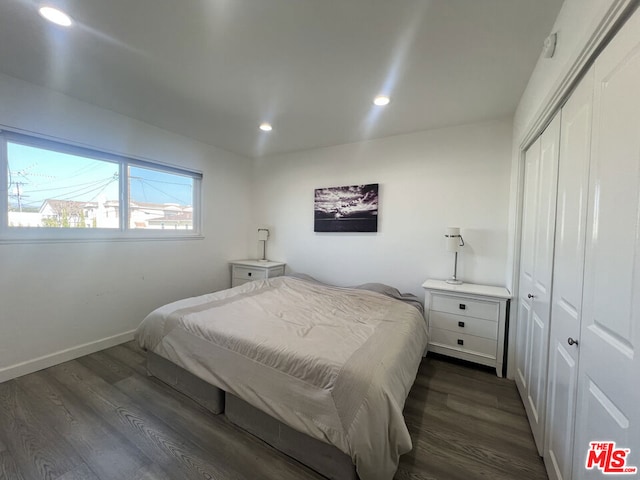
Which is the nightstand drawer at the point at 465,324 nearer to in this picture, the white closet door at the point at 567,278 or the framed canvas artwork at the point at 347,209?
the white closet door at the point at 567,278

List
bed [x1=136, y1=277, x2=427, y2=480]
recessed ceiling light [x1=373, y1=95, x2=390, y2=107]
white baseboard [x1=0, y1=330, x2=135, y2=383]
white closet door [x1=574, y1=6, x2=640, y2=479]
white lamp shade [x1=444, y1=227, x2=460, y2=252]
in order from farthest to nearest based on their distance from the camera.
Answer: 1. white lamp shade [x1=444, y1=227, x2=460, y2=252]
2. recessed ceiling light [x1=373, y1=95, x2=390, y2=107]
3. white baseboard [x1=0, y1=330, x2=135, y2=383]
4. bed [x1=136, y1=277, x2=427, y2=480]
5. white closet door [x1=574, y1=6, x2=640, y2=479]

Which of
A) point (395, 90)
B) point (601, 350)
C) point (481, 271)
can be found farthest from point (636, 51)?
point (481, 271)

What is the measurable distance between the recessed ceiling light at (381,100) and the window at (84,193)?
98.2 inches

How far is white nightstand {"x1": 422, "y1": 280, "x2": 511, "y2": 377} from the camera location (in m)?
2.27

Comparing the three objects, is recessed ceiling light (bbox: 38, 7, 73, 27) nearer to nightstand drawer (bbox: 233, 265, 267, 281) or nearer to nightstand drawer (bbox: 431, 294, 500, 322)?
nightstand drawer (bbox: 233, 265, 267, 281)

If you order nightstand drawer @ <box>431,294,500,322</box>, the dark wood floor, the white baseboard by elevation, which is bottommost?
the dark wood floor

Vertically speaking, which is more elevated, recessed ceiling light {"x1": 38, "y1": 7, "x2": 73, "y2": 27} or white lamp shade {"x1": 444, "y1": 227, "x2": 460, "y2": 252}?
recessed ceiling light {"x1": 38, "y1": 7, "x2": 73, "y2": 27}

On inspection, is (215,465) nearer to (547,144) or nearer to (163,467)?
(163,467)

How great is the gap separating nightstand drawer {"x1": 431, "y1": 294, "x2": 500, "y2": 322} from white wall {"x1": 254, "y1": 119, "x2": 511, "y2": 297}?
0.44 metres

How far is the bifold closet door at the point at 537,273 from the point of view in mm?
1460

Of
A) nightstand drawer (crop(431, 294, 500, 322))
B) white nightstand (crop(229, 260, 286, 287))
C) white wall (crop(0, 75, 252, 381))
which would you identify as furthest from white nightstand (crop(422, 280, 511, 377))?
white wall (crop(0, 75, 252, 381))

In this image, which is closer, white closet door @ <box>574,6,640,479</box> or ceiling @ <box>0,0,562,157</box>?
white closet door @ <box>574,6,640,479</box>

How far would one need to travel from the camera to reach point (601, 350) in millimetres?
881

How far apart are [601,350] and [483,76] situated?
1916 millimetres
